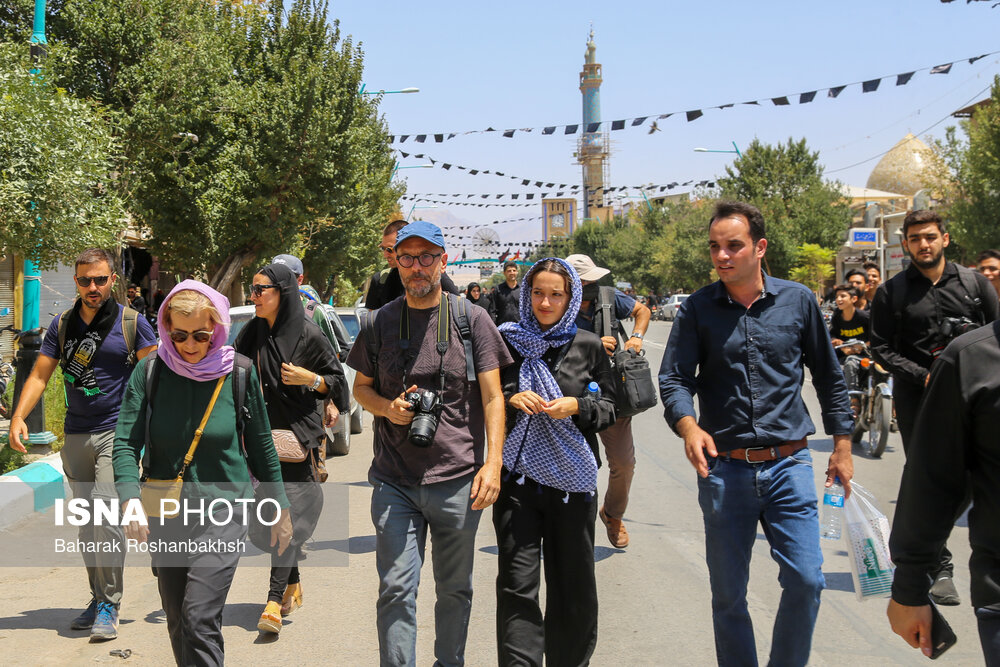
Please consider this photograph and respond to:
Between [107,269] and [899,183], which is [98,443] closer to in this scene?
[107,269]

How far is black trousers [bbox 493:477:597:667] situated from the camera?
12.7 ft

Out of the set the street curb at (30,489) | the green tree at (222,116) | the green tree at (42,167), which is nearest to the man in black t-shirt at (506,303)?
the street curb at (30,489)

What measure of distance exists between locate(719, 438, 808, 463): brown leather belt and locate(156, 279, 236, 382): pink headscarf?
81.6 inches

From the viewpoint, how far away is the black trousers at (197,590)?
11.7 ft

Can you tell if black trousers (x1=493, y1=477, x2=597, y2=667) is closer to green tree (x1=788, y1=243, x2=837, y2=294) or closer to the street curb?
the street curb

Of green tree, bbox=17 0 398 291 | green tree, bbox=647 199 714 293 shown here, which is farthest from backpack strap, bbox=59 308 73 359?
green tree, bbox=647 199 714 293

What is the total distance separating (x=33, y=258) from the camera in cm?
1098

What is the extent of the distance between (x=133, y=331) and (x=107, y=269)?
1.21 ft

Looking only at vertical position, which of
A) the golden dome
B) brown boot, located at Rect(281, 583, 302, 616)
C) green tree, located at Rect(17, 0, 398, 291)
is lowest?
brown boot, located at Rect(281, 583, 302, 616)

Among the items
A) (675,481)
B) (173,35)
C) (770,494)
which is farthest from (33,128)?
(173,35)

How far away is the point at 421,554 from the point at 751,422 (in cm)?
143

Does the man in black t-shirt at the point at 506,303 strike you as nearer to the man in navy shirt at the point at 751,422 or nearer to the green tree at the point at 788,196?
the man in navy shirt at the point at 751,422

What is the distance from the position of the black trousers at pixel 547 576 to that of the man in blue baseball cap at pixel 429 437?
0.16 m

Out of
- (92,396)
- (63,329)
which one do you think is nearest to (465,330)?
(92,396)
